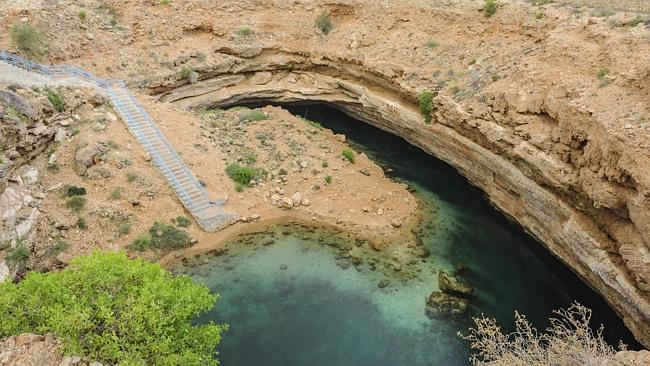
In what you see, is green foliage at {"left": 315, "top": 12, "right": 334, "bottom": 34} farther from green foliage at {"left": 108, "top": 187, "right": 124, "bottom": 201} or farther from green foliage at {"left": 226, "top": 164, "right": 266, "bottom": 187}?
green foliage at {"left": 108, "top": 187, "right": 124, "bottom": 201}

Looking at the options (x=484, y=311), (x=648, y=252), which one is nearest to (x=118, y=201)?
(x=484, y=311)

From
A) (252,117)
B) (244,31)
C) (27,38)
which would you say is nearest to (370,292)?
(252,117)

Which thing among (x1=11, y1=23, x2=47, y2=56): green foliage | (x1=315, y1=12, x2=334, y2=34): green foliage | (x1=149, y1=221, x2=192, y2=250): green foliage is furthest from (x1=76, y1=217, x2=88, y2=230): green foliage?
(x1=315, y1=12, x2=334, y2=34): green foliage

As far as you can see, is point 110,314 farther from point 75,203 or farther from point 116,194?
point 116,194

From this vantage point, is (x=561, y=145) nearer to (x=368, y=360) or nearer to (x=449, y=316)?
(x=449, y=316)

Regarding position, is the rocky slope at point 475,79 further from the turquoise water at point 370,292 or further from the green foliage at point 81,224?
the green foliage at point 81,224
